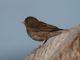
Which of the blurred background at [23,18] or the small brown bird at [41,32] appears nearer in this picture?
the small brown bird at [41,32]

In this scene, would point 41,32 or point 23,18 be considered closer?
point 41,32

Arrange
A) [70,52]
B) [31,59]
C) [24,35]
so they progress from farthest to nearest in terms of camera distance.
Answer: [24,35] → [31,59] → [70,52]

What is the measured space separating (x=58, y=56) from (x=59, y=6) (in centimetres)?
65

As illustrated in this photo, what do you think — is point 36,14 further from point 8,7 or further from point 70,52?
point 70,52

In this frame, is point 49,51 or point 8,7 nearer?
point 49,51

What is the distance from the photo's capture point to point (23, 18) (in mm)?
1060

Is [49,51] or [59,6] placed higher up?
[59,6]

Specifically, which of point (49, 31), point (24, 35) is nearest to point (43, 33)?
point (49, 31)

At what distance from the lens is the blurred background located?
1.05 metres

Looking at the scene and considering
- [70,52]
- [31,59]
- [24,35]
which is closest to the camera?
[70,52]

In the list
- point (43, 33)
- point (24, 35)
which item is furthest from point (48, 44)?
point (24, 35)

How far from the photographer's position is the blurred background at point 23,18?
1047 mm

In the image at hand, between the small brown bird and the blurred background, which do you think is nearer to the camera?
the small brown bird

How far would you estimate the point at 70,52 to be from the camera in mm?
442
